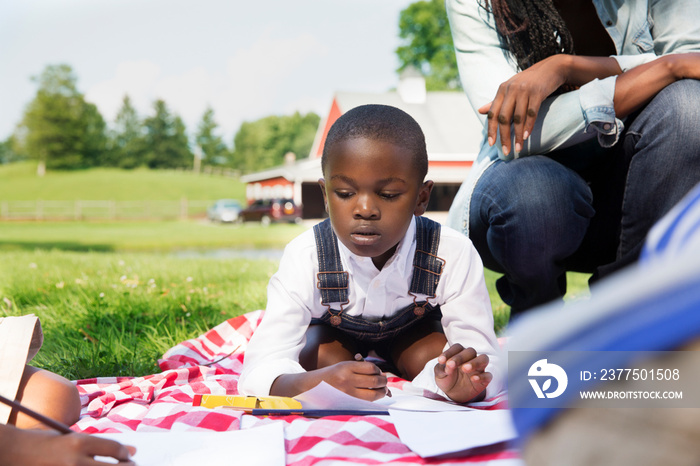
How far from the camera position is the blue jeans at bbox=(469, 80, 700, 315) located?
1764mm

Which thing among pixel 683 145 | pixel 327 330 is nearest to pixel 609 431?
pixel 327 330

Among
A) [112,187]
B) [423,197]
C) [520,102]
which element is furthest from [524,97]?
[112,187]

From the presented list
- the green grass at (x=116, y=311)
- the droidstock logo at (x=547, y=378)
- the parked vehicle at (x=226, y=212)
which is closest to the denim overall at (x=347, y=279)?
the green grass at (x=116, y=311)

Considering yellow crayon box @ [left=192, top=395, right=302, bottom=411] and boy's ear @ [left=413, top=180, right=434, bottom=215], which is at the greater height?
boy's ear @ [left=413, top=180, right=434, bottom=215]

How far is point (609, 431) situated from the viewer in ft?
1.88

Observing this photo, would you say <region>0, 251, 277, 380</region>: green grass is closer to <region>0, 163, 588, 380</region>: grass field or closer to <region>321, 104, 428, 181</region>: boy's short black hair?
<region>0, 163, 588, 380</region>: grass field

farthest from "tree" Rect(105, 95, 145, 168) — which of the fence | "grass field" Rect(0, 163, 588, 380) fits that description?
"grass field" Rect(0, 163, 588, 380)

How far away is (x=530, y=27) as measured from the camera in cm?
204

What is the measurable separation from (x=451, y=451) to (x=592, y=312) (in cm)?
60

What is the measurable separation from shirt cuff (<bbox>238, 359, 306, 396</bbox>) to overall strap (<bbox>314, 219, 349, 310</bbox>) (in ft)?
0.78

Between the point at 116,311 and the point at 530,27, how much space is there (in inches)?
86.3

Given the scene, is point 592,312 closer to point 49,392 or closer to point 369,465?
point 369,465

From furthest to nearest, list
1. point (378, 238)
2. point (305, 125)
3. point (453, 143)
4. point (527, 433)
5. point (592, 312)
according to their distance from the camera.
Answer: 1. point (305, 125)
2. point (453, 143)
3. point (378, 238)
4. point (527, 433)
5. point (592, 312)

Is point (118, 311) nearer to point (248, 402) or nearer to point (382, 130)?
point (248, 402)
